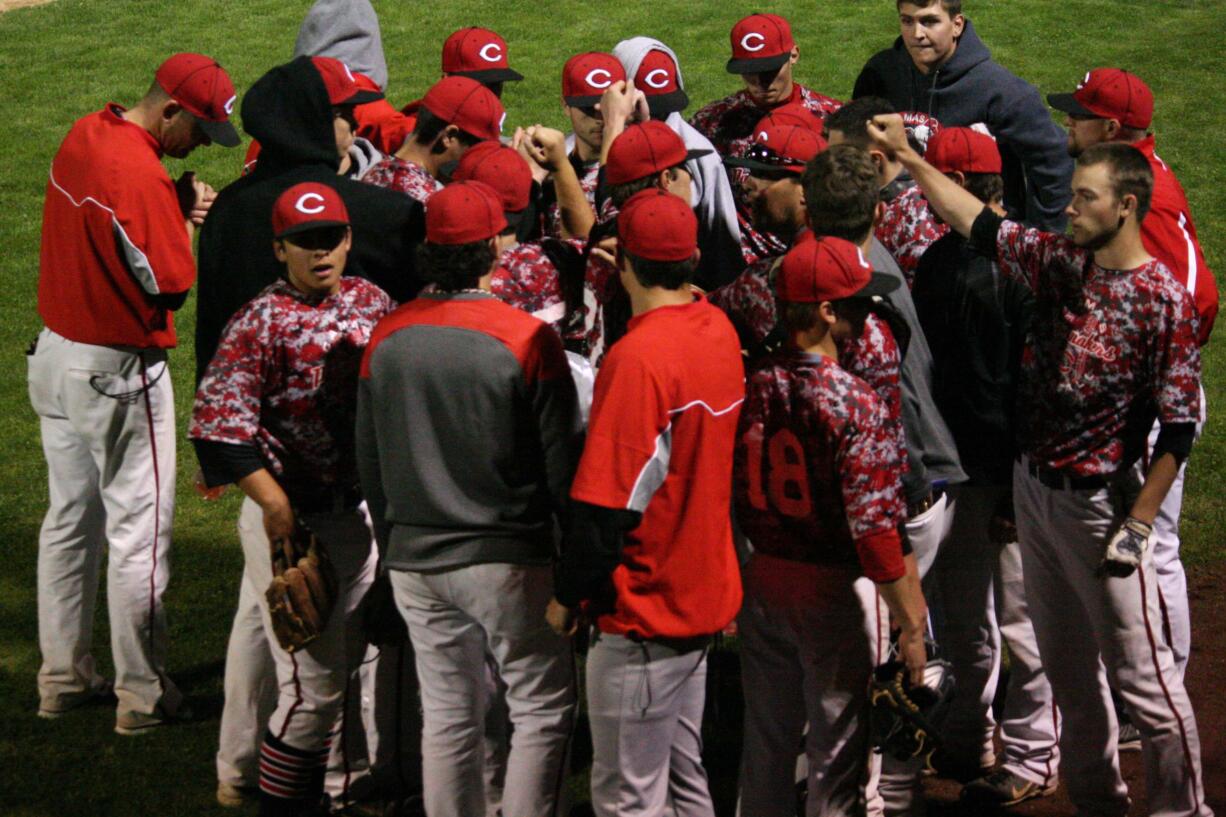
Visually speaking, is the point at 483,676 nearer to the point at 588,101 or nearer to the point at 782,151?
the point at 782,151

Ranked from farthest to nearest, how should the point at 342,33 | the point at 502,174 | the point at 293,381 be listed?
the point at 342,33 < the point at 502,174 < the point at 293,381

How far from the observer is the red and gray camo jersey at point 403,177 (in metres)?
4.55

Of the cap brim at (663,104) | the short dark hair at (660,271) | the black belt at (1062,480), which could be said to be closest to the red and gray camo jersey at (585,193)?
the cap brim at (663,104)

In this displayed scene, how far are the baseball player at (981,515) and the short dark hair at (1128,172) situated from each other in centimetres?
45

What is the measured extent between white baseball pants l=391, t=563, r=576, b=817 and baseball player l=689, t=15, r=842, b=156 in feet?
7.81

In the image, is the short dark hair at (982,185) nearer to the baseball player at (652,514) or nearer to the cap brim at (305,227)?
the baseball player at (652,514)

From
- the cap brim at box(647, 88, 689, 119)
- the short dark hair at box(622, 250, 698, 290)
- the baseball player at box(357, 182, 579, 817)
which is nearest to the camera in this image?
the short dark hair at box(622, 250, 698, 290)

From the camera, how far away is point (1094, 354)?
12.4ft

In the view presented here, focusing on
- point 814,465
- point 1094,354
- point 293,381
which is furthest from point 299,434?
point 1094,354

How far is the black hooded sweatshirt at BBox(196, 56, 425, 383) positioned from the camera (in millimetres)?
4137

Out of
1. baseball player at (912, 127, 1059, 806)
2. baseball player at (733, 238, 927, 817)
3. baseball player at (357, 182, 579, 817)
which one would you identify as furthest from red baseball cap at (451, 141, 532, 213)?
baseball player at (912, 127, 1059, 806)

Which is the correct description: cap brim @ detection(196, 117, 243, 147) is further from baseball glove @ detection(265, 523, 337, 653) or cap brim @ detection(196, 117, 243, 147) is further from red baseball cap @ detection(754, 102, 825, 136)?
red baseball cap @ detection(754, 102, 825, 136)

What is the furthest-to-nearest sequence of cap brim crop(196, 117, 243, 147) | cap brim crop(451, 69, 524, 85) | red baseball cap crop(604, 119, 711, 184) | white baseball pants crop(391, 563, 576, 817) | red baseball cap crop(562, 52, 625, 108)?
cap brim crop(451, 69, 524, 85) → red baseball cap crop(562, 52, 625, 108) → cap brim crop(196, 117, 243, 147) → red baseball cap crop(604, 119, 711, 184) → white baseball pants crop(391, 563, 576, 817)

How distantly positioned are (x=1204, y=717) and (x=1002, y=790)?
0.86 metres
